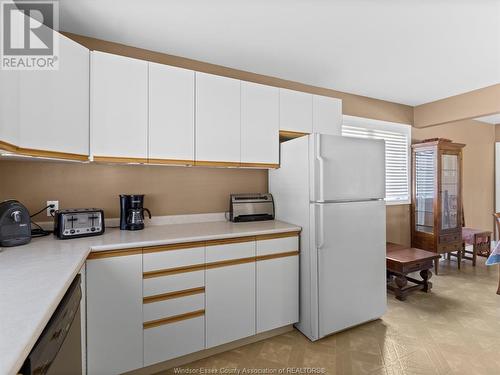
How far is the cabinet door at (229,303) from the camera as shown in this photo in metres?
1.90

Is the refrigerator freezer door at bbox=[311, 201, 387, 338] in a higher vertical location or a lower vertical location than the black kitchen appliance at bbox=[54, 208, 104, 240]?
lower

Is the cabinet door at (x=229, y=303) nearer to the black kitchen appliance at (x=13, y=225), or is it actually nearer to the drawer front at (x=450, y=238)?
the black kitchen appliance at (x=13, y=225)

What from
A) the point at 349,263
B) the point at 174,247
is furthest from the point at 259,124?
the point at 349,263

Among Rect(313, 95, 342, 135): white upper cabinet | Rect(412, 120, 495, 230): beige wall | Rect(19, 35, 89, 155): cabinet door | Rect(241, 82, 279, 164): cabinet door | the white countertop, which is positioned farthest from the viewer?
Rect(412, 120, 495, 230): beige wall

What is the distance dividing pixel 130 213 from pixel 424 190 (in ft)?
Answer: 12.9

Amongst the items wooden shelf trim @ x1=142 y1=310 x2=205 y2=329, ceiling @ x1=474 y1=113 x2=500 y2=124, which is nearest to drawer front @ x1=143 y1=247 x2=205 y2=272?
wooden shelf trim @ x1=142 y1=310 x2=205 y2=329

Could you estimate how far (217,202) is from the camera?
2650 millimetres

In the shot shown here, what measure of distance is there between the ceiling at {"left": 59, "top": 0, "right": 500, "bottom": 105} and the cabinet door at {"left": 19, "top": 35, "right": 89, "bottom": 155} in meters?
0.42

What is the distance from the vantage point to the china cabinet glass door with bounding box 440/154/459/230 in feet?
12.4

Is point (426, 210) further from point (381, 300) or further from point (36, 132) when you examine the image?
point (36, 132)

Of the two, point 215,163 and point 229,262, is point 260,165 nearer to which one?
point 215,163

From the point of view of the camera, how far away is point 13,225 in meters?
1.57

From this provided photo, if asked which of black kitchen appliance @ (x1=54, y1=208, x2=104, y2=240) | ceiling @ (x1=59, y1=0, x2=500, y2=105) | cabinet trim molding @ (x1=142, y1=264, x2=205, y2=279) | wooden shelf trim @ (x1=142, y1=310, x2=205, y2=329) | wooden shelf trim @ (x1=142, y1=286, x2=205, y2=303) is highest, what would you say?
ceiling @ (x1=59, y1=0, x2=500, y2=105)

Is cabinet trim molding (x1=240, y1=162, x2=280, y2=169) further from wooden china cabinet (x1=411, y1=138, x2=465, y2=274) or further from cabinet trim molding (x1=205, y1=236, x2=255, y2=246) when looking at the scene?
wooden china cabinet (x1=411, y1=138, x2=465, y2=274)
